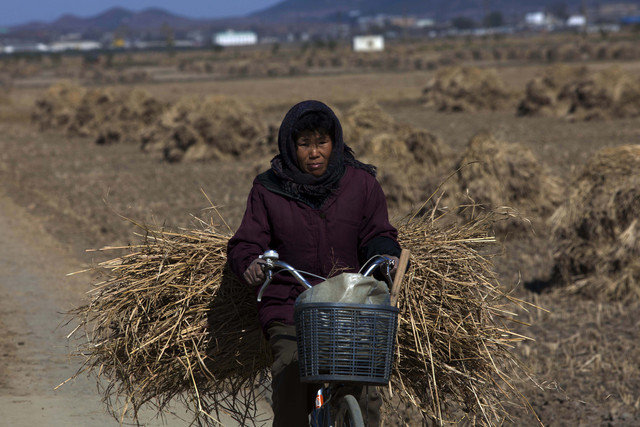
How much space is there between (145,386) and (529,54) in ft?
278

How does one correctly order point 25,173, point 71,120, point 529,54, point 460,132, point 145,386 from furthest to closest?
point 529,54, point 71,120, point 460,132, point 25,173, point 145,386

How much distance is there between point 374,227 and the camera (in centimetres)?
416

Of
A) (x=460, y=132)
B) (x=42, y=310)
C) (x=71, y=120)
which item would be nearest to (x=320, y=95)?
(x=71, y=120)

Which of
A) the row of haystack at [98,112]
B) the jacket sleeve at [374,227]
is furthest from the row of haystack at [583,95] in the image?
the jacket sleeve at [374,227]

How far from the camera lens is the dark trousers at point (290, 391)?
3.88 m

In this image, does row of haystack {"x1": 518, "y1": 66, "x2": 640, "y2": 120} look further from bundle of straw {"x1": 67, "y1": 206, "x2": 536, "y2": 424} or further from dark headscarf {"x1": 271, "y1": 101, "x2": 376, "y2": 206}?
dark headscarf {"x1": 271, "y1": 101, "x2": 376, "y2": 206}

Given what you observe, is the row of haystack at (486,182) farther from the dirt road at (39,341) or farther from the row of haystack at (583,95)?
the row of haystack at (583,95)

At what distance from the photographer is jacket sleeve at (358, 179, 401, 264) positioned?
4098 mm

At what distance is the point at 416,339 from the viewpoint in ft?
13.6

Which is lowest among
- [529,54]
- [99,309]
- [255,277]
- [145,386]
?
[529,54]

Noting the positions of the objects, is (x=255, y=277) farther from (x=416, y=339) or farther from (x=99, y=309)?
(x=99, y=309)

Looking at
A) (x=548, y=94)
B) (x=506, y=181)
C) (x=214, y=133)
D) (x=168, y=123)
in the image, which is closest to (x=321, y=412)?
(x=506, y=181)

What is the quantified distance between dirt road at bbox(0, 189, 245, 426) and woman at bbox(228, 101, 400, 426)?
4.42 feet

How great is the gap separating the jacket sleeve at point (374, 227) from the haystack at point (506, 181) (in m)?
8.70
